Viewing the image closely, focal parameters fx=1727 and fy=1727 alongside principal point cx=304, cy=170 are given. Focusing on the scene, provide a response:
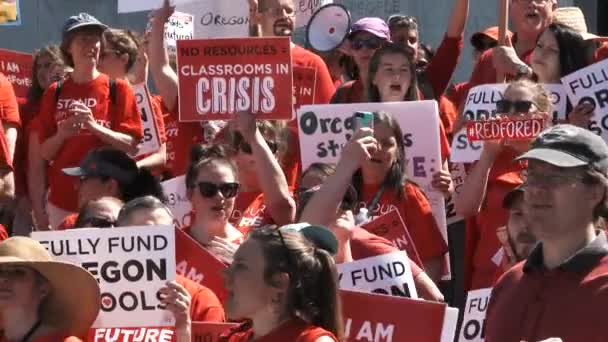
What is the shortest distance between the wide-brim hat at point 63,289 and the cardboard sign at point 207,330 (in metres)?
0.36

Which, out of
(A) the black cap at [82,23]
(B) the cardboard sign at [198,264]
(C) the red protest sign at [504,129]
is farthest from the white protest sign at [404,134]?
(A) the black cap at [82,23]

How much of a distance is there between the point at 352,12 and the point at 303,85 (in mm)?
4127

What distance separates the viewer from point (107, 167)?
8.50 meters

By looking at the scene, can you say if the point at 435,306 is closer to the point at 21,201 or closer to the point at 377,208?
the point at 377,208

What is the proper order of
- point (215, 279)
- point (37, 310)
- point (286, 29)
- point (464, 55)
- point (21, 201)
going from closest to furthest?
point (37, 310) → point (215, 279) → point (286, 29) → point (21, 201) → point (464, 55)

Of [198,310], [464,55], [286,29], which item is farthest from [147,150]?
[464,55]

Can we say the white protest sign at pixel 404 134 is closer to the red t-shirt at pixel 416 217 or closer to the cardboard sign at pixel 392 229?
the red t-shirt at pixel 416 217

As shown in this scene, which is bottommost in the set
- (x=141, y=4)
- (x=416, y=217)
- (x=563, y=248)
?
(x=416, y=217)

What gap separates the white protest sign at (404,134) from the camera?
8.18 metres

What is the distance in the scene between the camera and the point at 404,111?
8.21 meters

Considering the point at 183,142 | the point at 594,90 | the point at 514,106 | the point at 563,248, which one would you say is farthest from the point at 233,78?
the point at 563,248

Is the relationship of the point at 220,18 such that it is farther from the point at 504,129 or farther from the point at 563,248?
the point at 563,248

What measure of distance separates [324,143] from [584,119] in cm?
123

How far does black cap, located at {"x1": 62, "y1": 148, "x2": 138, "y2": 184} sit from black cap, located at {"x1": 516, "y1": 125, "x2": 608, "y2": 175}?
384cm
